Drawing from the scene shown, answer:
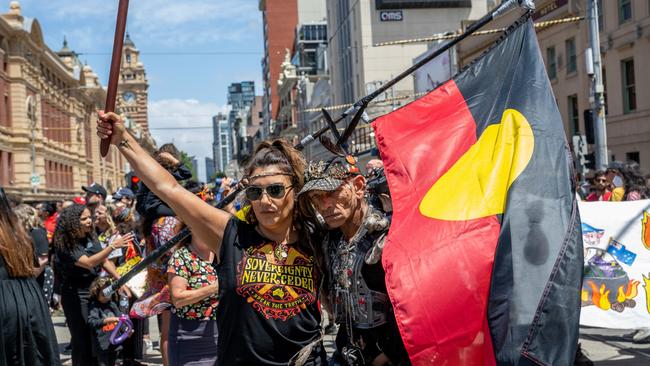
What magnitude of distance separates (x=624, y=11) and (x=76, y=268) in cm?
2068

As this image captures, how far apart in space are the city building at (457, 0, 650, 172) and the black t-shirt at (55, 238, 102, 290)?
16925 millimetres

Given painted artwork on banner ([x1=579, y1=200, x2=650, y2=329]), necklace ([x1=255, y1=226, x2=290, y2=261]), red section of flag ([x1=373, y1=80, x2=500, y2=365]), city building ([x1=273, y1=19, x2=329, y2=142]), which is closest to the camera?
red section of flag ([x1=373, y1=80, x2=500, y2=365])

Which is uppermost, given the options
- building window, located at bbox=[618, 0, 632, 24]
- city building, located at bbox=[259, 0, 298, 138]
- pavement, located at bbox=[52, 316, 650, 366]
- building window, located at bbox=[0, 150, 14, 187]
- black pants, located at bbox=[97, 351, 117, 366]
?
city building, located at bbox=[259, 0, 298, 138]

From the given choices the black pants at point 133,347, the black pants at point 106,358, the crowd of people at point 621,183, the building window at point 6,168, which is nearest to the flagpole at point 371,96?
the black pants at point 106,358

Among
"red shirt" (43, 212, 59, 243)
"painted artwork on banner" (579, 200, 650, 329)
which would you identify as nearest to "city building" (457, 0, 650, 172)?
"red shirt" (43, 212, 59, 243)

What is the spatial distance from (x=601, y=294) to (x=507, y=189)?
4015 mm

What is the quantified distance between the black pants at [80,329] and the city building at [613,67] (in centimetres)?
1714

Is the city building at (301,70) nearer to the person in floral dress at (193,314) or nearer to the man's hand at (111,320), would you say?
the man's hand at (111,320)

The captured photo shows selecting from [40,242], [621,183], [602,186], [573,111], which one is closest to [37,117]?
[573,111]

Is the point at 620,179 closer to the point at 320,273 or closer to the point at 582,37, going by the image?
the point at 320,273

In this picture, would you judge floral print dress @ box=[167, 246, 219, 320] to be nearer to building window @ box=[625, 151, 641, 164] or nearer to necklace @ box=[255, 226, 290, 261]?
necklace @ box=[255, 226, 290, 261]

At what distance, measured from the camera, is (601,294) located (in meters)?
6.95

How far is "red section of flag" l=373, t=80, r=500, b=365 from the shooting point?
321 cm

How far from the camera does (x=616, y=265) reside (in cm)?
704
